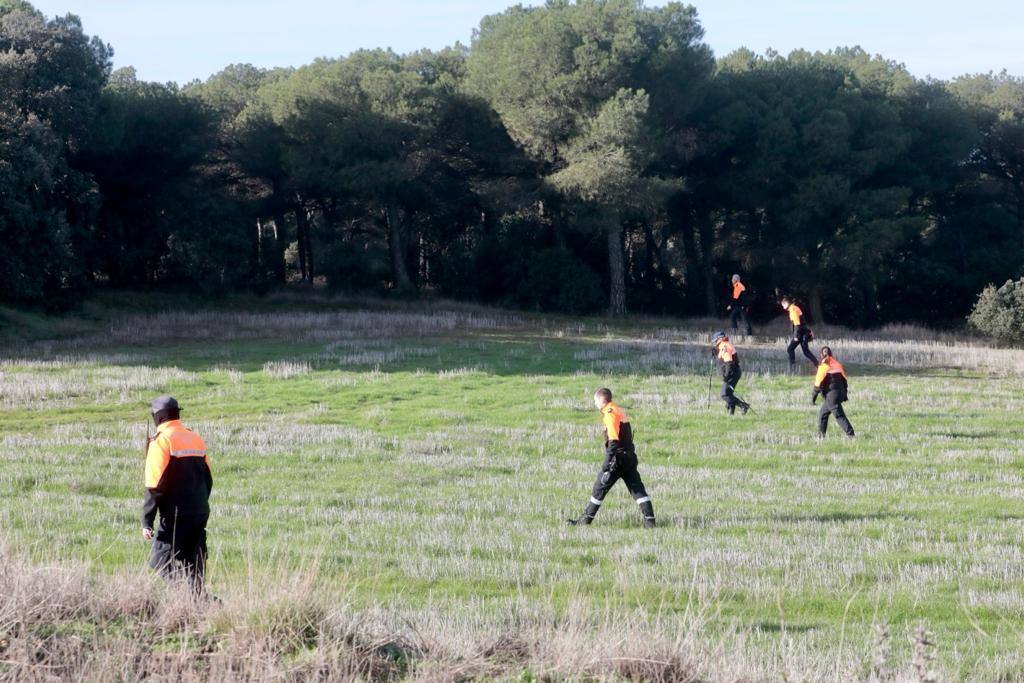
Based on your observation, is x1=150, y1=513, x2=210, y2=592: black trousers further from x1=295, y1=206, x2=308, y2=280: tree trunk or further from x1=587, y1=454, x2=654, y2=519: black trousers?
x1=295, y1=206, x2=308, y2=280: tree trunk

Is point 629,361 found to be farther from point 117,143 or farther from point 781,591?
point 117,143

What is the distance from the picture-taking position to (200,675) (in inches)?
278

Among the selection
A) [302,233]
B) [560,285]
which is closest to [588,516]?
[560,285]

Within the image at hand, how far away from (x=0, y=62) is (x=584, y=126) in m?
21.4

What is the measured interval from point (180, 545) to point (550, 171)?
42.7 metres

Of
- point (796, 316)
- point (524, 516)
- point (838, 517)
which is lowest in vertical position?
point (838, 517)

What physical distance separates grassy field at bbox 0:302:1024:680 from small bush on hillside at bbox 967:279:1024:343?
32.3 ft

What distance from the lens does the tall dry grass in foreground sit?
7113mm

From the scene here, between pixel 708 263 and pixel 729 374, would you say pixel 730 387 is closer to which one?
pixel 729 374

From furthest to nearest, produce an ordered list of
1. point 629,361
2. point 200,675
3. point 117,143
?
point 117,143
point 629,361
point 200,675

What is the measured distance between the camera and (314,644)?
7.55 metres

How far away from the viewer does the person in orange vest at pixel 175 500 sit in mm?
8789

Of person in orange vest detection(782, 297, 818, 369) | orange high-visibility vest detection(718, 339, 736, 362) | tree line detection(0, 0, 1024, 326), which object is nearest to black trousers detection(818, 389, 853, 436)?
orange high-visibility vest detection(718, 339, 736, 362)

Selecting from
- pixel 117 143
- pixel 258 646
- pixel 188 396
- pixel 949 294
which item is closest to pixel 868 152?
pixel 949 294
